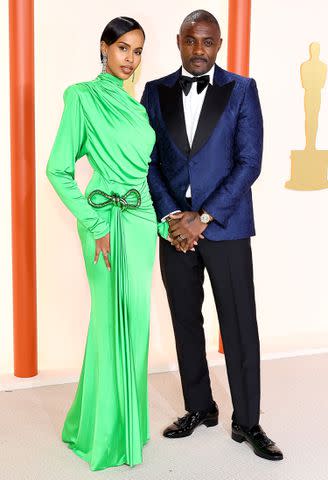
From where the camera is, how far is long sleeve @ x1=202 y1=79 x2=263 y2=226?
2.74 m

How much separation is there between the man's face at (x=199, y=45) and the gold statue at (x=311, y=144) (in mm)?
1608

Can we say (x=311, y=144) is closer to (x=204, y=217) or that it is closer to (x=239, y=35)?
(x=239, y=35)

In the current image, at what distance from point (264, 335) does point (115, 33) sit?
244 cm

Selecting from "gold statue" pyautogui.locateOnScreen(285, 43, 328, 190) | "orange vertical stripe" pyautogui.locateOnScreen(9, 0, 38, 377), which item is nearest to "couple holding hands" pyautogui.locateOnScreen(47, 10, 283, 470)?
"orange vertical stripe" pyautogui.locateOnScreen(9, 0, 38, 377)

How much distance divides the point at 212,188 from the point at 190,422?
3.53 ft

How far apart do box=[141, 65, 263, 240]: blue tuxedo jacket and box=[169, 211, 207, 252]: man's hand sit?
0.15ft

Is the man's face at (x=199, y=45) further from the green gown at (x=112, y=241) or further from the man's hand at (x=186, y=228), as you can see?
the man's hand at (x=186, y=228)

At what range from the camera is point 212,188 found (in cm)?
279

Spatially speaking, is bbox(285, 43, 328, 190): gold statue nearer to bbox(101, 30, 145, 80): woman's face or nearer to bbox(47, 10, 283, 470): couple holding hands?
bbox(47, 10, 283, 470): couple holding hands

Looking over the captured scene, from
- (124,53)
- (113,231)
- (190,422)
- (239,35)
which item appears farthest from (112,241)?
(239,35)

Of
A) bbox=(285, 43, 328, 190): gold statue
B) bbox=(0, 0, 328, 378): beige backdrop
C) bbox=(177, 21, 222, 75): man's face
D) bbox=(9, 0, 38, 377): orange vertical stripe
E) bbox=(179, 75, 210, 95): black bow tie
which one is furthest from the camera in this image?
bbox=(285, 43, 328, 190): gold statue

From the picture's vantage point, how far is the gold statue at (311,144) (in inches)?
165

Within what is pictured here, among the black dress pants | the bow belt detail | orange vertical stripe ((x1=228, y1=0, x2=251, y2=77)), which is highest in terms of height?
orange vertical stripe ((x1=228, y1=0, x2=251, y2=77))

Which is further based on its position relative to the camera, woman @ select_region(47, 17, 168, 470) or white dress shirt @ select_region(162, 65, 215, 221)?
white dress shirt @ select_region(162, 65, 215, 221)
